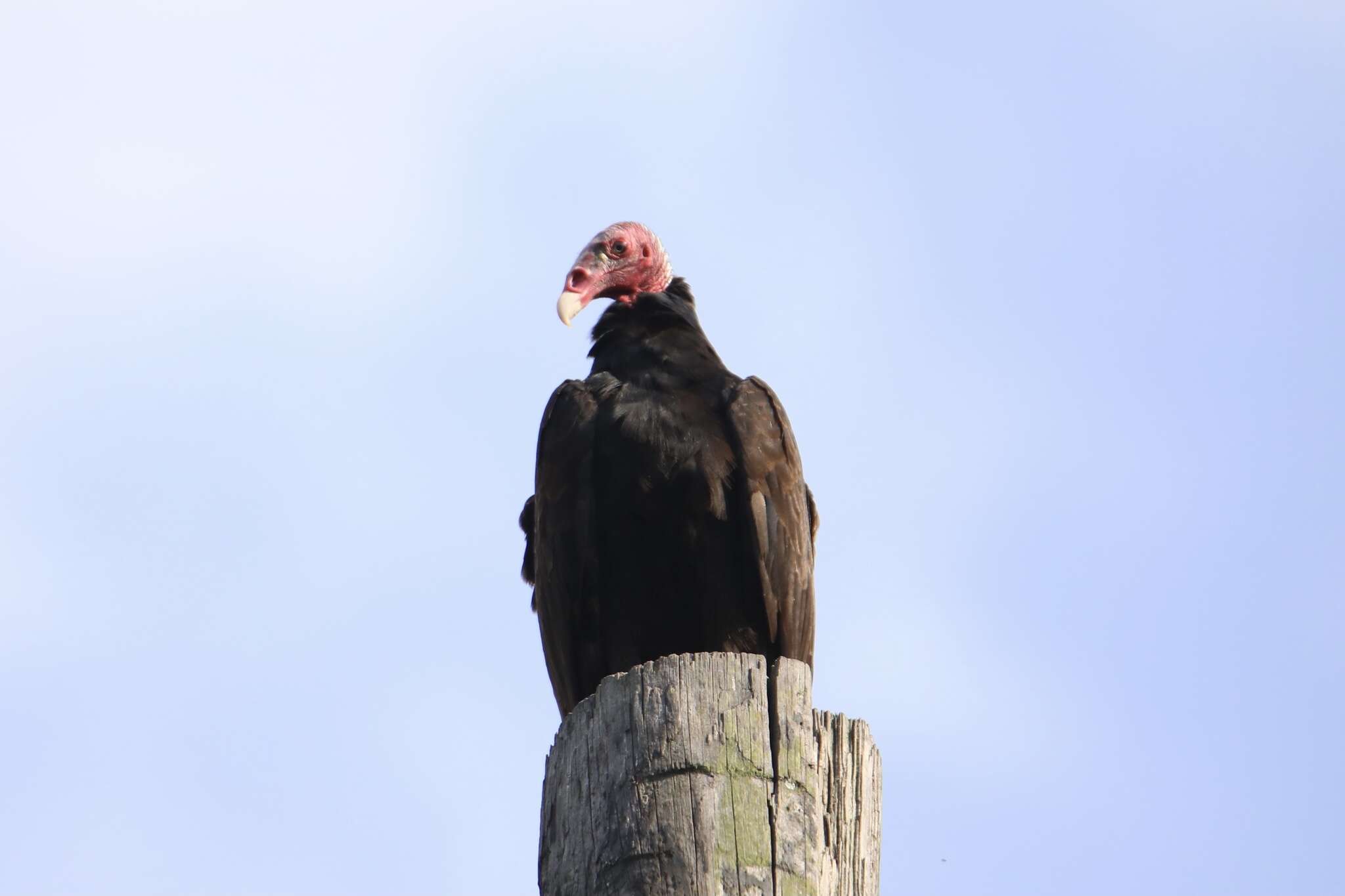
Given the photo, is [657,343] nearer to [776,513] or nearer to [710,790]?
[776,513]

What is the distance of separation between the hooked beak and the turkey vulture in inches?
28.0

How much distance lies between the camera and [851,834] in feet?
9.04

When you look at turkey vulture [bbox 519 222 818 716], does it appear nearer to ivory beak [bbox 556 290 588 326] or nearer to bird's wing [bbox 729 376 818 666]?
bird's wing [bbox 729 376 818 666]

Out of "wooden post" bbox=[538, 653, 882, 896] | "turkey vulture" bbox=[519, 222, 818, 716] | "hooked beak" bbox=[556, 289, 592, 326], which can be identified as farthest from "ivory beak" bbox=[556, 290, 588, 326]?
"wooden post" bbox=[538, 653, 882, 896]

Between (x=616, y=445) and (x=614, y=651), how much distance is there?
61 centimetres

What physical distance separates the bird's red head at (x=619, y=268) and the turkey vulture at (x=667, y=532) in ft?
3.19

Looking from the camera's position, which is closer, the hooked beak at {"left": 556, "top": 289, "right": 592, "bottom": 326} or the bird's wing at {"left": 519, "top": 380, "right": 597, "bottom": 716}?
the bird's wing at {"left": 519, "top": 380, "right": 597, "bottom": 716}

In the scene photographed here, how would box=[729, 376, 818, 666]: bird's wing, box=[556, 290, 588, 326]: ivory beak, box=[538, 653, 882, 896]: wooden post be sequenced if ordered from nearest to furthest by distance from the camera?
box=[538, 653, 882, 896]: wooden post < box=[729, 376, 818, 666]: bird's wing < box=[556, 290, 588, 326]: ivory beak

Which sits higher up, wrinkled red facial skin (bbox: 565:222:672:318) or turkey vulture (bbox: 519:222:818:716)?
wrinkled red facial skin (bbox: 565:222:672:318)

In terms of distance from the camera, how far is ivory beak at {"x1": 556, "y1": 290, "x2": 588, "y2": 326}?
5.61 m

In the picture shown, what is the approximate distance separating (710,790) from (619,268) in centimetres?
346

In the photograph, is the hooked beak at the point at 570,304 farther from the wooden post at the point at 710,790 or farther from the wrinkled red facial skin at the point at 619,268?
the wooden post at the point at 710,790

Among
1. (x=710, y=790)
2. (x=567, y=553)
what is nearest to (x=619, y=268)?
(x=567, y=553)

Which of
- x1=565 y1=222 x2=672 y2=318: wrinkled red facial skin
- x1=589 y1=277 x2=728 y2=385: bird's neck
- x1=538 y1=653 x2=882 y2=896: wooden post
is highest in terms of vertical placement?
x1=565 y1=222 x2=672 y2=318: wrinkled red facial skin
